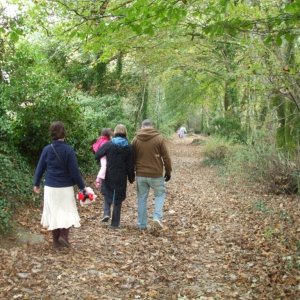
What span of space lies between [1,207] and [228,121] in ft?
53.2

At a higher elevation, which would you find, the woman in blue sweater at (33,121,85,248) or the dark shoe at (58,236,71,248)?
the woman in blue sweater at (33,121,85,248)

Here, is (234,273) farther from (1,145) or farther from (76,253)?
(1,145)

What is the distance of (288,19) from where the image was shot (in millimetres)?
5242

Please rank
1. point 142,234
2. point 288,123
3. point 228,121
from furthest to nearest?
point 228,121 < point 288,123 < point 142,234

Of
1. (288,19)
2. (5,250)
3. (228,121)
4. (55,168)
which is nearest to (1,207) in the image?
(5,250)

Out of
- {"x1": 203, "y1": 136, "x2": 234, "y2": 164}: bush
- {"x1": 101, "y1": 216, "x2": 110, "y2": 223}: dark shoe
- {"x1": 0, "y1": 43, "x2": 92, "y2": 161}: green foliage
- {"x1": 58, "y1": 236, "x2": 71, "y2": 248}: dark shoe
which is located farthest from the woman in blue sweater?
{"x1": 203, "y1": 136, "x2": 234, "y2": 164}: bush

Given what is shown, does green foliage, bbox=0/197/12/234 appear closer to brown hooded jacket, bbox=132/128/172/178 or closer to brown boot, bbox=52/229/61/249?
brown boot, bbox=52/229/61/249

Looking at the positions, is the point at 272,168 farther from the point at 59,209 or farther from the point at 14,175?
the point at 59,209

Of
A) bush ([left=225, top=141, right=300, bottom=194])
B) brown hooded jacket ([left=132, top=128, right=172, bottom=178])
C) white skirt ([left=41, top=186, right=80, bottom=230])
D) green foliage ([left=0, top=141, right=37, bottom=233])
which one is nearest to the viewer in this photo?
white skirt ([left=41, top=186, right=80, bottom=230])

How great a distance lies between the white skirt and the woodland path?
50 centimetres

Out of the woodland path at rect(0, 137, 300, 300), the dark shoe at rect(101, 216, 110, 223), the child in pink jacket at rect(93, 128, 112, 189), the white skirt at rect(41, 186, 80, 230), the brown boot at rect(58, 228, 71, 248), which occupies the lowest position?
the woodland path at rect(0, 137, 300, 300)

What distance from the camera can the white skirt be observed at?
6164 mm

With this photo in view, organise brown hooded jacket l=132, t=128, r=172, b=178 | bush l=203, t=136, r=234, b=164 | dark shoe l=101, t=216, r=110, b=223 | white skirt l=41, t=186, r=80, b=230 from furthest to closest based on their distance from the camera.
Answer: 1. bush l=203, t=136, r=234, b=164
2. dark shoe l=101, t=216, r=110, b=223
3. brown hooded jacket l=132, t=128, r=172, b=178
4. white skirt l=41, t=186, r=80, b=230

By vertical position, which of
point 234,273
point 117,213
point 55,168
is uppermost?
point 55,168
